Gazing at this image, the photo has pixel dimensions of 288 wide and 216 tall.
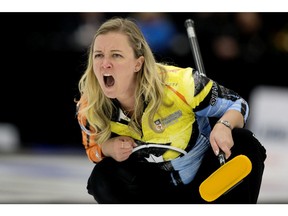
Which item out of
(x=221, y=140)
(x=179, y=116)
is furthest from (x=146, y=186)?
(x=221, y=140)

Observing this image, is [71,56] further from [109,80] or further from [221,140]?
[221,140]

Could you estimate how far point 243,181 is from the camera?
2.60 m

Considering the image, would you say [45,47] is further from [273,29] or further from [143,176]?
[143,176]

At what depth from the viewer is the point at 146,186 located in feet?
9.08

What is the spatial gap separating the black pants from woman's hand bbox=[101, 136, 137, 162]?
7 cm

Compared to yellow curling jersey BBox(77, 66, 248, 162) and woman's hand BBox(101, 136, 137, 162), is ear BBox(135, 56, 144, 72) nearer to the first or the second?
yellow curling jersey BBox(77, 66, 248, 162)

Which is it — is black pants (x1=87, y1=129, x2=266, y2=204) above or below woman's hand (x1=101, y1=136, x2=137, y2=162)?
below

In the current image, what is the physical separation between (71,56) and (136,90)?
1.63 meters

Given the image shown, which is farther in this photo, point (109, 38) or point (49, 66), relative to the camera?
point (49, 66)

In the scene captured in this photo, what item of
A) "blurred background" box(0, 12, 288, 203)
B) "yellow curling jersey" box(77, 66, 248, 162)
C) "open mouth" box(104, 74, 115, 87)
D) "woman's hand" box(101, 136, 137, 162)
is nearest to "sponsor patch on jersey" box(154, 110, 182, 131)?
"yellow curling jersey" box(77, 66, 248, 162)

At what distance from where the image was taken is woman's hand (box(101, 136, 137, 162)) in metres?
2.62
